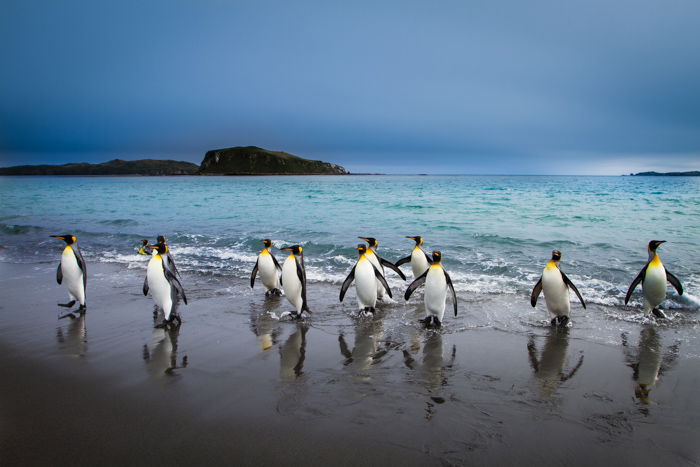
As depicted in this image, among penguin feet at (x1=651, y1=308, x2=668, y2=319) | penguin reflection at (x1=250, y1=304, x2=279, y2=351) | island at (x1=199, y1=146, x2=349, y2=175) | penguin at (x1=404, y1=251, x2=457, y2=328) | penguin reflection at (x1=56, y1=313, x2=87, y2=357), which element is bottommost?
penguin reflection at (x1=250, y1=304, x2=279, y2=351)

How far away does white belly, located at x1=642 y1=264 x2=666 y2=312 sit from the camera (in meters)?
5.94

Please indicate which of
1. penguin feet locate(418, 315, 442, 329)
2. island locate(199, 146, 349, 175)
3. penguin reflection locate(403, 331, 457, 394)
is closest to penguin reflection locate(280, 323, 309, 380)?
penguin reflection locate(403, 331, 457, 394)

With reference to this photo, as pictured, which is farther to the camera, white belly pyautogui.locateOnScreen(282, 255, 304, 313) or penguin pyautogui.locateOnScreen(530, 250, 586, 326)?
white belly pyautogui.locateOnScreen(282, 255, 304, 313)

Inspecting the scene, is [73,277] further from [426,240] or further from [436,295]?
[426,240]

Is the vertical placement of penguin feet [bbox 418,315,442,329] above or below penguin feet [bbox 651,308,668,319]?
below

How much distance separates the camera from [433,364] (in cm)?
420

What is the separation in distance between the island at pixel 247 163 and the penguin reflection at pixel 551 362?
15298 centimetres

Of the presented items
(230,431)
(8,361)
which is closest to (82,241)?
(8,361)

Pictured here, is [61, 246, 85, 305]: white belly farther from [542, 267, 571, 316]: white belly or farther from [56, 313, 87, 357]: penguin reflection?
[542, 267, 571, 316]: white belly

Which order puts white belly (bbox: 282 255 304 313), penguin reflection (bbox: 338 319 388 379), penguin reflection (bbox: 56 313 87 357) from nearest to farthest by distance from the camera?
penguin reflection (bbox: 338 319 388 379) → penguin reflection (bbox: 56 313 87 357) → white belly (bbox: 282 255 304 313)

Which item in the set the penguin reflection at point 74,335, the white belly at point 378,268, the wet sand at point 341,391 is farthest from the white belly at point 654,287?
the penguin reflection at point 74,335

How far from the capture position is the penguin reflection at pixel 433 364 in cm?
373

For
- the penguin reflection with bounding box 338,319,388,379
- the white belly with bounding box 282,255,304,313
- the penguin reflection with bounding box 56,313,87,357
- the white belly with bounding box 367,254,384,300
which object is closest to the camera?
the penguin reflection with bounding box 338,319,388,379

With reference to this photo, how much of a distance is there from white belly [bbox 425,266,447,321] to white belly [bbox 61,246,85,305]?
4.90 meters
